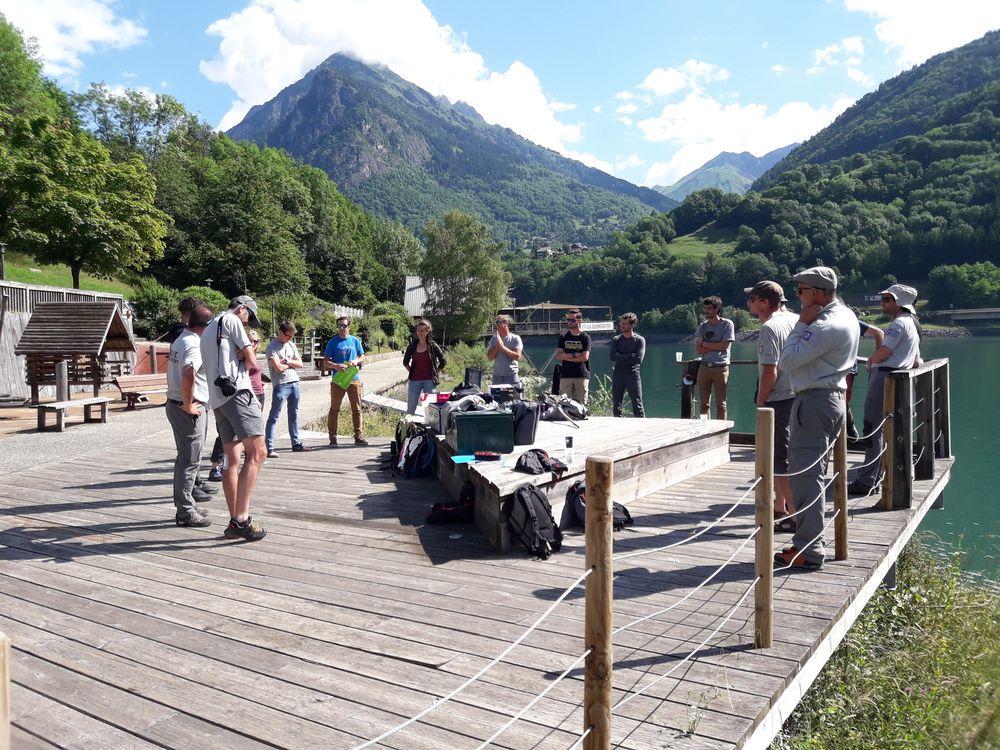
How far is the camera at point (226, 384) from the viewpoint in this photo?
5.16 m

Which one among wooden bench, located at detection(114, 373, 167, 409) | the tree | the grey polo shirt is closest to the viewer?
the grey polo shirt

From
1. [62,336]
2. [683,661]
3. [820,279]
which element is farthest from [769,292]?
[62,336]

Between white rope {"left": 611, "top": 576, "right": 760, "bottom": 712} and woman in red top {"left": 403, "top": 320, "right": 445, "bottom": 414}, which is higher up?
woman in red top {"left": 403, "top": 320, "right": 445, "bottom": 414}

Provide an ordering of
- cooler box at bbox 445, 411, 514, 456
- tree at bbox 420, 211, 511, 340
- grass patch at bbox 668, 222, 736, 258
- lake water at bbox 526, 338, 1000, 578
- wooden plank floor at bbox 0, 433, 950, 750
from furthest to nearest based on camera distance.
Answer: grass patch at bbox 668, 222, 736, 258
tree at bbox 420, 211, 511, 340
lake water at bbox 526, 338, 1000, 578
cooler box at bbox 445, 411, 514, 456
wooden plank floor at bbox 0, 433, 950, 750

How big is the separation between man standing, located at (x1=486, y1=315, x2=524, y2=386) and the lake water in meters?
5.52

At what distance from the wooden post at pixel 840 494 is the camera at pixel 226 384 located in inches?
161

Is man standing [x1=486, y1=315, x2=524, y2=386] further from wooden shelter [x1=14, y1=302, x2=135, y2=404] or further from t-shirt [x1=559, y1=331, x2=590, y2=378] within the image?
wooden shelter [x1=14, y1=302, x2=135, y2=404]

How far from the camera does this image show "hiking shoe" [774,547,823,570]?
4371 mm

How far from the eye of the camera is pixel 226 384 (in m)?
5.17

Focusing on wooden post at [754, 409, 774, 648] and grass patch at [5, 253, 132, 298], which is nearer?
wooden post at [754, 409, 774, 648]

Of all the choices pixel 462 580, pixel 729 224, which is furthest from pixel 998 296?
pixel 462 580

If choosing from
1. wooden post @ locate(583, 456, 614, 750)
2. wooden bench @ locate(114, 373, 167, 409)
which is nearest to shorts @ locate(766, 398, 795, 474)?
wooden post @ locate(583, 456, 614, 750)

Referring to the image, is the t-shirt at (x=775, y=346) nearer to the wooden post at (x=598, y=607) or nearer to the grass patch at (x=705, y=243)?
the wooden post at (x=598, y=607)

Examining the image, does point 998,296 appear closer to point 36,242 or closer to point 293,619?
point 36,242
